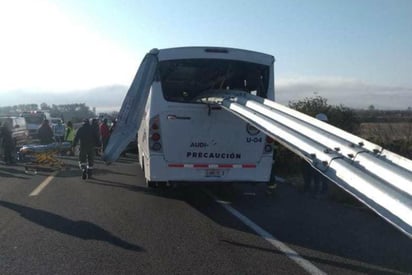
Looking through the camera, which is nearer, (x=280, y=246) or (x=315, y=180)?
(x=280, y=246)

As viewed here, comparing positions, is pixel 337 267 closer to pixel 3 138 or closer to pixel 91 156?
pixel 91 156

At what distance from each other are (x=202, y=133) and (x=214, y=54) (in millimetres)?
1592

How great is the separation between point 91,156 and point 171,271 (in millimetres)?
9653

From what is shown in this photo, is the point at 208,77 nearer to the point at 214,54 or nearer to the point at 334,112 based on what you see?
the point at 214,54

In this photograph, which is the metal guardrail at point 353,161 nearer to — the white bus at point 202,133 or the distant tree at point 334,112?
the white bus at point 202,133

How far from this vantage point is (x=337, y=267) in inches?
234

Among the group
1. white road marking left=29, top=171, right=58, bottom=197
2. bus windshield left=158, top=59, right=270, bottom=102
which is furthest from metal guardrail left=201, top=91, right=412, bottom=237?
white road marking left=29, top=171, right=58, bottom=197

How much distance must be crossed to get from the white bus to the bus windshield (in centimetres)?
3

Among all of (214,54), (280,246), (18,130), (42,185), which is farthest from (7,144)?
(280,246)

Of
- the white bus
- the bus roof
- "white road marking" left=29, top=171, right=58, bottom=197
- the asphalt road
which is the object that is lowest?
"white road marking" left=29, top=171, right=58, bottom=197

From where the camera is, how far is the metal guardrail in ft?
12.9

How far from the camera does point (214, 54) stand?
32.2 ft

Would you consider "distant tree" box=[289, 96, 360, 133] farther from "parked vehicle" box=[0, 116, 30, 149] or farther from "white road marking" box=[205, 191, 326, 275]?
"parked vehicle" box=[0, 116, 30, 149]

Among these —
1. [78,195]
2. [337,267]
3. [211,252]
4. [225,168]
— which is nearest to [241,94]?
[225,168]
